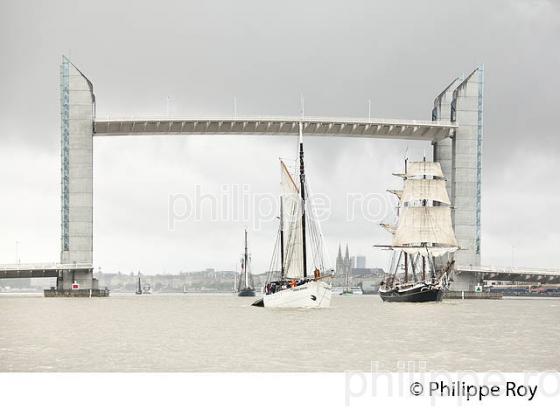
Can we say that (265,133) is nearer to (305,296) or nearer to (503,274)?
(503,274)

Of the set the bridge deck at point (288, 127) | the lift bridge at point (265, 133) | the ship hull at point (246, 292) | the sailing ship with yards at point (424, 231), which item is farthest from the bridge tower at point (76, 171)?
the ship hull at point (246, 292)

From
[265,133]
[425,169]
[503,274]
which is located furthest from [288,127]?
[503,274]

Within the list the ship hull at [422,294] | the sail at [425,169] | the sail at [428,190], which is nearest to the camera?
the ship hull at [422,294]

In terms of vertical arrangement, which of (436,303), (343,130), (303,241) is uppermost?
(343,130)

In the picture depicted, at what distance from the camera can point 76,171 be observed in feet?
339

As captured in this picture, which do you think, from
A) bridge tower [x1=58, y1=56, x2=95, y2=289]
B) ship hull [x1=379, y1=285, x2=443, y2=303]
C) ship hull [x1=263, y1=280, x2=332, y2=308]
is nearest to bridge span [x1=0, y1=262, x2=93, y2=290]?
bridge tower [x1=58, y1=56, x2=95, y2=289]

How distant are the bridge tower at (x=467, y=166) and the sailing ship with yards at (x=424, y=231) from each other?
1.57 meters

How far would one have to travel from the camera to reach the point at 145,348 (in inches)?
1391

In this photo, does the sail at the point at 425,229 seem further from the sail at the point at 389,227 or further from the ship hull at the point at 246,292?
the ship hull at the point at 246,292

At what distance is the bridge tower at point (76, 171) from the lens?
10262 cm

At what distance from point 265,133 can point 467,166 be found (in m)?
25.6
